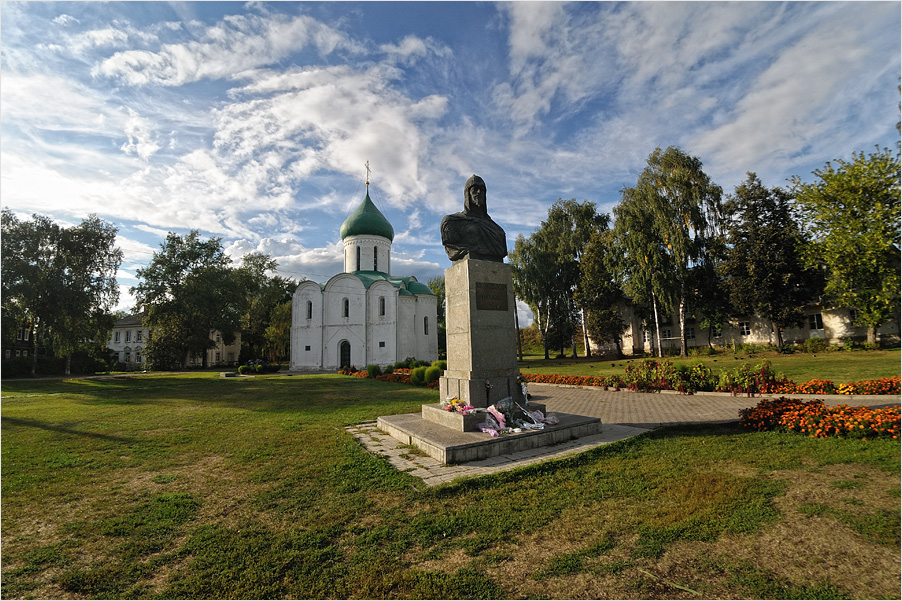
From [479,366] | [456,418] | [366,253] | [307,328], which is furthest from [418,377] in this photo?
[366,253]

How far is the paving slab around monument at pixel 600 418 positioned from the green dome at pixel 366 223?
2367cm

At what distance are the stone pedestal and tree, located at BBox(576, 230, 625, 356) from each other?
26159 millimetres

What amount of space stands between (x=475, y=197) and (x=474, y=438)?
4.68 m

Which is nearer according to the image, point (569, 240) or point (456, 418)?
point (456, 418)

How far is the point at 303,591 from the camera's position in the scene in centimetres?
271

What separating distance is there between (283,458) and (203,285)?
3452 centimetres

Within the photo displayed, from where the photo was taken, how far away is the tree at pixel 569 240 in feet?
112

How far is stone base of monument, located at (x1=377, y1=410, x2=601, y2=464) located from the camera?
551cm


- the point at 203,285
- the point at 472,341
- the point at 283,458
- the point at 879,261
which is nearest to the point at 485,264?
the point at 472,341

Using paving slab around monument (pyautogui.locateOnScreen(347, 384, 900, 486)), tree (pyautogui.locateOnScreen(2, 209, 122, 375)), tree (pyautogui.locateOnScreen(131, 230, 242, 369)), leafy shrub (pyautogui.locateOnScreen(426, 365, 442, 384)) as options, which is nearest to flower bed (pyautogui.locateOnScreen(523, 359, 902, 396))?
paving slab around monument (pyautogui.locateOnScreen(347, 384, 900, 486))

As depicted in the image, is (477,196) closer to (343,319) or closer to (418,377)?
(418,377)

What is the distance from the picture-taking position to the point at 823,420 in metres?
6.25

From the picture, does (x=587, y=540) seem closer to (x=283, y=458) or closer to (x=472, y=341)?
(x=472, y=341)

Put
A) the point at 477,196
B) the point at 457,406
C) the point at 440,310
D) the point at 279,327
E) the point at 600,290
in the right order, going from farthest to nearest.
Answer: the point at 440,310, the point at 279,327, the point at 600,290, the point at 477,196, the point at 457,406
